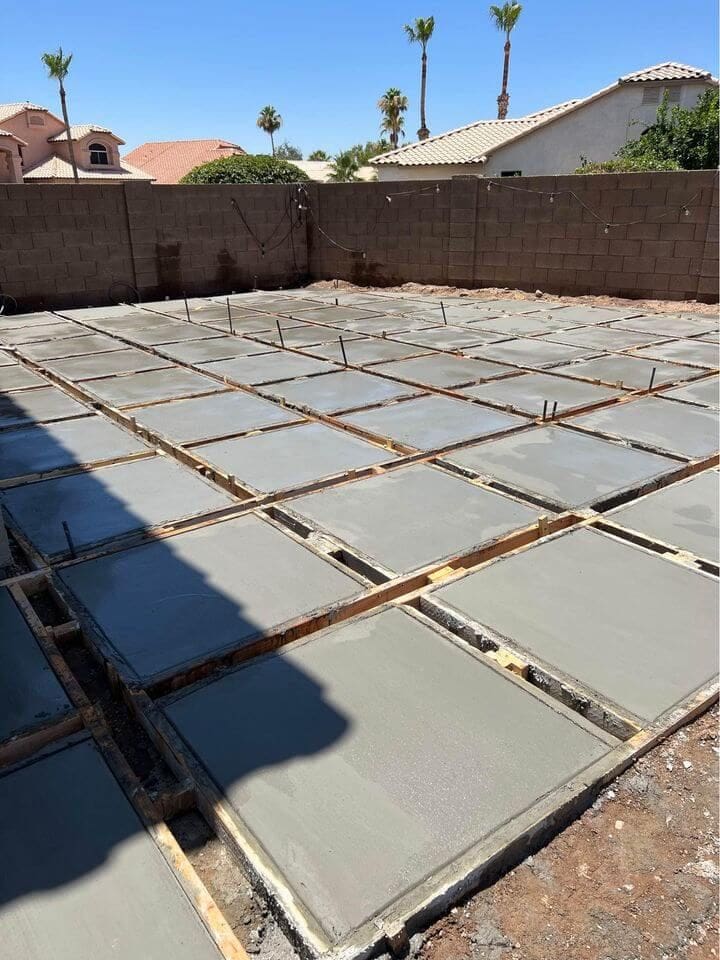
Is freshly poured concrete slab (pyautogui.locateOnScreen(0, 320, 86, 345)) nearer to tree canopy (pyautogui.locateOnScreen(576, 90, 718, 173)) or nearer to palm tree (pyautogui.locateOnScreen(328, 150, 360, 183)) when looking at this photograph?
tree canopy (pyautogui.locateOnScreen(576, 90, 718, 173))

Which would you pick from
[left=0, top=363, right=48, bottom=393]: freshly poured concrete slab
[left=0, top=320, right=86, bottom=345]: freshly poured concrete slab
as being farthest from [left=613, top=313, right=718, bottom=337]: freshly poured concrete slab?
[left=0, top=320, right=86, bottom=345]: freshly poured concrete slab

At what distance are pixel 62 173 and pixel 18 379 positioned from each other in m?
25.9

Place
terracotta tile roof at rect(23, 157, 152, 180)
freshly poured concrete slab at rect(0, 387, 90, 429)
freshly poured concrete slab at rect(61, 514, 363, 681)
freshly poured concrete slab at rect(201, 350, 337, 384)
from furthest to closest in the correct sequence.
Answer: terracotta tile roof at rect(23, 157, 152, 180), freshly poured concrete slab at rect(201, 350, 337, 384), freshly poured concrete slab at rect(0, 387, 90, 429), freshly poured concrete slab at rect(61, 514, 363, 681)

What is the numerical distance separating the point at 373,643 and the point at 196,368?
178 inches

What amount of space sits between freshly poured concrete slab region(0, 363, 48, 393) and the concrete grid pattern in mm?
553

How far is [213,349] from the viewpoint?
7117 millimetres

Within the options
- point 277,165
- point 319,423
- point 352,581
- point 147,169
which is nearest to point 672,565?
point 352,581

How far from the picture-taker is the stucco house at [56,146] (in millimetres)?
28000

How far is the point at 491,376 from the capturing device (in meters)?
5.86

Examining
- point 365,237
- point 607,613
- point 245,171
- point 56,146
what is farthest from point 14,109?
point 607,613

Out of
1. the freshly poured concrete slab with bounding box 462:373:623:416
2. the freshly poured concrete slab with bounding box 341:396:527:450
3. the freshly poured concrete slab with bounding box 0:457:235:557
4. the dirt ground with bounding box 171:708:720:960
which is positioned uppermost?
the freshly poured concrete slab with bounding box 462:373:623:416

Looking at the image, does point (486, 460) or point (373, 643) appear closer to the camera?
point (373, 643)

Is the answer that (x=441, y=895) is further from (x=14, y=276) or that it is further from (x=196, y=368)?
(x=14, y=276)

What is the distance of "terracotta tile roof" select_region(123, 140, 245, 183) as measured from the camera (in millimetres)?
34438
